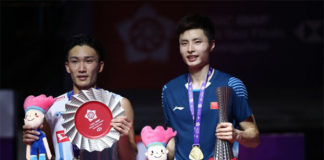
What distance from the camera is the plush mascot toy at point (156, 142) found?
2.94 m

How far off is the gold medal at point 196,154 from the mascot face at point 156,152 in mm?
209

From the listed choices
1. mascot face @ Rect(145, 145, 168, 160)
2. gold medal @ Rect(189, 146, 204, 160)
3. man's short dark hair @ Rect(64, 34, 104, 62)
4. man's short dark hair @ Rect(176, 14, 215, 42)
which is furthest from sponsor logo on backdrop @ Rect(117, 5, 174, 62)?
mascot face @ Rect(145, 145, 168, 160)

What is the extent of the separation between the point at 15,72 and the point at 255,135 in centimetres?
549

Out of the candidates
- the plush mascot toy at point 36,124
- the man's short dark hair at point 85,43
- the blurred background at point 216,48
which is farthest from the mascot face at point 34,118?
the blurred background at point 216,48

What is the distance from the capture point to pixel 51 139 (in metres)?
3.41

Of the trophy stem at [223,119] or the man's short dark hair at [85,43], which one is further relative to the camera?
the man's short dark hair at [85,43]

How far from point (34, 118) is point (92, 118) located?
354 mm

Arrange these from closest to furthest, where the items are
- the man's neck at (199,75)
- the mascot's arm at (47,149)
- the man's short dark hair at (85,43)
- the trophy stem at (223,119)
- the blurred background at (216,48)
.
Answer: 1. the trophy stem at (223,119)
2. the mascot's arm at (47,149)
3. the man's neck at (199,75)
4. the man's short dark hair at (85,43)
5. the blurred background at (216,48)

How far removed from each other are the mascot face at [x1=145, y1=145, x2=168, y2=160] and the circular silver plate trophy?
0.70 ft

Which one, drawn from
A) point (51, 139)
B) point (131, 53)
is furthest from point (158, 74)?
point (51, 139)

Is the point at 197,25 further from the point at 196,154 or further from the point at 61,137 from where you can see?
the point at 61,137

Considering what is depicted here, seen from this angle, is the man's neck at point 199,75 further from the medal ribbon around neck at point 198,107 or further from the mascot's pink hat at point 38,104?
the mascot's pink hat at point 38,104

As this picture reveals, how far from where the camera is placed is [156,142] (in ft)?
9.72

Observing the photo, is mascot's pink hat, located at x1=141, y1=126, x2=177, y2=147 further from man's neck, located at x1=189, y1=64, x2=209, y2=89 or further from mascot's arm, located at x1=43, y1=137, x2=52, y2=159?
mascot's arm, located at x1=43, y1=137, x2=52, y2=159
